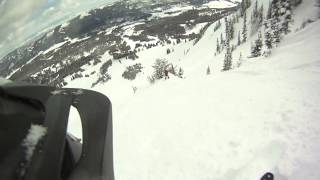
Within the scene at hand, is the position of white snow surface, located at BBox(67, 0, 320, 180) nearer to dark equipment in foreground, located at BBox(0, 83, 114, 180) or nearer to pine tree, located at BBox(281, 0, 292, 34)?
dark equipment in foreground, located at BBox(0, 83, 114, 180)

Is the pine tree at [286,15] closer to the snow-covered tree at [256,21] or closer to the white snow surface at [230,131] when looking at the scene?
the snow-covered tree at [256,21]

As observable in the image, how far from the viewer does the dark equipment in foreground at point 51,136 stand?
134cm

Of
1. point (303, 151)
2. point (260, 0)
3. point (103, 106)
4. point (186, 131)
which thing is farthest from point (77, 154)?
point (260, 0)

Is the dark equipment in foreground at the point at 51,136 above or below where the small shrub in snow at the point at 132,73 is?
above

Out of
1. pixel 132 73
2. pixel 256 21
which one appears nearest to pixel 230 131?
pixel 256 21

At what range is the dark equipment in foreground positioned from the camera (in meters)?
1.34

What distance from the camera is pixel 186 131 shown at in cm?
631

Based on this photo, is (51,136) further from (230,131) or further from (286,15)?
(286,15)

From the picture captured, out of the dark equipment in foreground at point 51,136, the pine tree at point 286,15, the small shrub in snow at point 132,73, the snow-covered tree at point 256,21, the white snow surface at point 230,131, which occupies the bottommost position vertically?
the small shrub in snow at point 132,73

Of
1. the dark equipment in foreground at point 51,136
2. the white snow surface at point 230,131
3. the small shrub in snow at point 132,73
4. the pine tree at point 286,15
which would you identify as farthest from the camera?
the small shrub in snow at point 132,73

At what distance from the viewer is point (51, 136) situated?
1471 mm

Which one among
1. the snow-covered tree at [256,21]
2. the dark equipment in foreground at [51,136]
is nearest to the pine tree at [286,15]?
the snow-covered tree at [256,21]

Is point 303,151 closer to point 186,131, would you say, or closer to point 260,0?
point 186,131

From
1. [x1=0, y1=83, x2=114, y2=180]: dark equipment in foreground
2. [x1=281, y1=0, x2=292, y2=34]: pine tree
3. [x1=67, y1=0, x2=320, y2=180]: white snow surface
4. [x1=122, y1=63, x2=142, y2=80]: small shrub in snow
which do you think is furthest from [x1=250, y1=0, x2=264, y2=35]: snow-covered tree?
[x1=0, y1=83, x2=114, y2=180]: dark equipment in foreground
